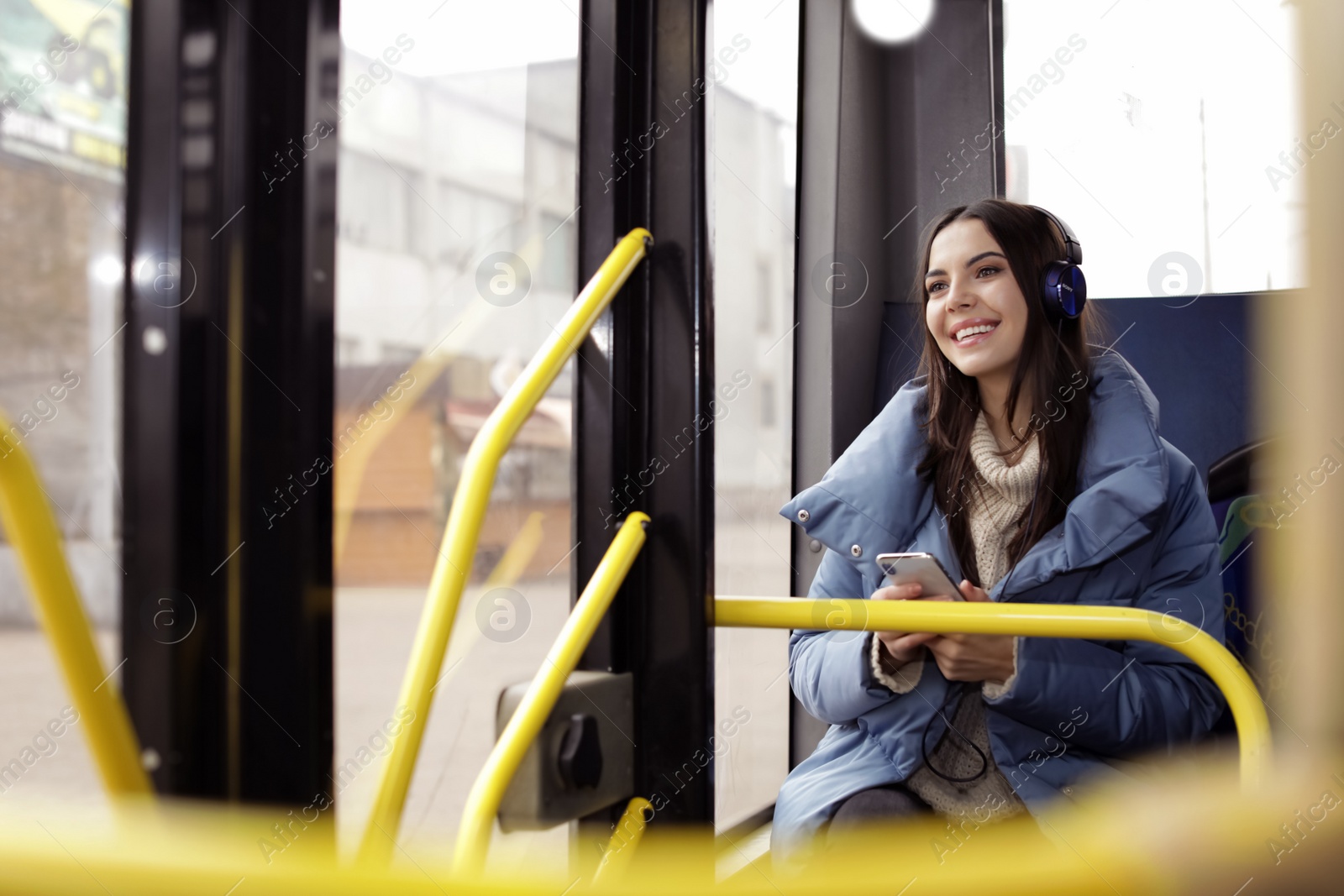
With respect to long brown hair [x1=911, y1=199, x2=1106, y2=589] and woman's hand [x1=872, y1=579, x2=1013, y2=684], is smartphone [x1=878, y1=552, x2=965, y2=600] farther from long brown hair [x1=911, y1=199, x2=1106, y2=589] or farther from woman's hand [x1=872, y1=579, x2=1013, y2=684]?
long brown hair [x1=911, y1=199, x2=1106, y2=589]

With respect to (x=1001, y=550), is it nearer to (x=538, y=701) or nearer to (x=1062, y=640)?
(x=1062, y=640)

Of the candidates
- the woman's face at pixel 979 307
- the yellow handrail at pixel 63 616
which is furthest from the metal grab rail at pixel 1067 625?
the yellow handrail at pixel 63 616

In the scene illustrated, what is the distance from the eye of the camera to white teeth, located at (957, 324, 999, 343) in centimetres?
155

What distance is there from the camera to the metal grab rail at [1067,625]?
107 centimetres

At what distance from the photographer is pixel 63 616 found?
716 millimetres

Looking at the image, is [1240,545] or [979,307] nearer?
[979,307]

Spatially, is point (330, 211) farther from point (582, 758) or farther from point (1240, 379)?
point (1240, 379)

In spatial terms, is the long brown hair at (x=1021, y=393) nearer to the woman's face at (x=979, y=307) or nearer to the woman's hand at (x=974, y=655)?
the woman's face at (x=979, y=307)

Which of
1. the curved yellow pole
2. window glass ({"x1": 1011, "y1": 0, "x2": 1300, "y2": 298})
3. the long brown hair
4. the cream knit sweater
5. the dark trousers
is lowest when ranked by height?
the curved yellow pole

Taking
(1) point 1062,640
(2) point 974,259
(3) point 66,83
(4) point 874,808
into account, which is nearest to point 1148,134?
(2) point 974,259

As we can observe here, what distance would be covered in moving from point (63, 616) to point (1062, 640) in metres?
1.18

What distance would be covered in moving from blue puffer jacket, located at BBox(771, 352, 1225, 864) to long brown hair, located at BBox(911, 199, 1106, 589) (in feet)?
0.08

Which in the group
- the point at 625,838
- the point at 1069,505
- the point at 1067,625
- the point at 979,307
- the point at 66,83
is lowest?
the point at 625,838

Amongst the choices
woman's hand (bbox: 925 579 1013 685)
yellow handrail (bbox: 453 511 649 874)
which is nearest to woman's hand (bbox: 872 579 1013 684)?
woman's hand (bbox: 925 579 1013 685)
